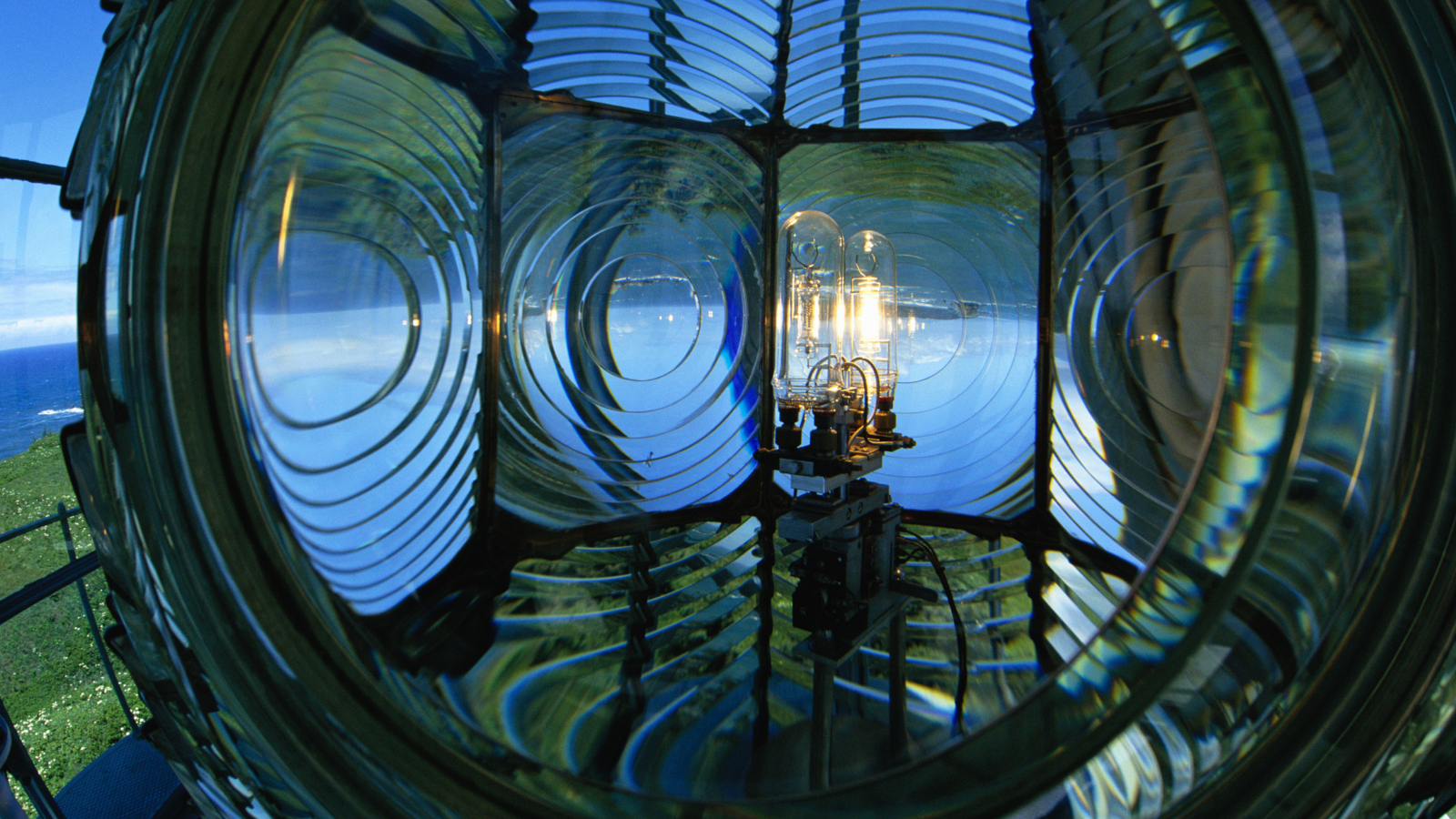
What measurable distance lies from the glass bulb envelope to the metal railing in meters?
0.21

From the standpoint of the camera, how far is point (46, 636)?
2.53 ft

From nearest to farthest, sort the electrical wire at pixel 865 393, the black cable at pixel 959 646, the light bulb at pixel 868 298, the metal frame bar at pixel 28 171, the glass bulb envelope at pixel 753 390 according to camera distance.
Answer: the glass bulb envelope at pixel 753 390
the metal frame bar at pixel 28 171
the black cable at pixel 959 646
the electrical wire at pixel 865 393
the light bulb at pixel 868 298

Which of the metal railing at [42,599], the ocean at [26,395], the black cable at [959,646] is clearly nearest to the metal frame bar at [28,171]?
the ocean at [26,395]

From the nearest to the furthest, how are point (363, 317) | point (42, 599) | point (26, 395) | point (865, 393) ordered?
point (26, 395) < point (42, 599) < point (363, 317) < point (865, 393)

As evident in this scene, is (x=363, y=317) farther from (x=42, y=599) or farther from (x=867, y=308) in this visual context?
(x=867, y=308)

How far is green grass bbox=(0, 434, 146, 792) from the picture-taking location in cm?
69

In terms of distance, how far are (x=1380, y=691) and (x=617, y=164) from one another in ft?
5.03

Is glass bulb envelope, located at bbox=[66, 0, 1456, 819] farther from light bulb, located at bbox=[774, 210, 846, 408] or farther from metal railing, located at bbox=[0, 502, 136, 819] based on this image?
metal railing, located at bbox=[0, 502, 136, 819]

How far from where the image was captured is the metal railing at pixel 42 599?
1.89 feet

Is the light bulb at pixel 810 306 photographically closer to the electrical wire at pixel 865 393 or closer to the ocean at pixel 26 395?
the electrical wire at pixel 865 393

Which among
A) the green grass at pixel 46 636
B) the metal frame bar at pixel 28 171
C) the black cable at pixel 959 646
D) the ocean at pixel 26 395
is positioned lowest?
the black cable at pixel 959 646

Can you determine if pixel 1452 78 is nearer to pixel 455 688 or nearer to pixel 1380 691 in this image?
pixel 1380 691

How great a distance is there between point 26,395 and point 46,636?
321 mm

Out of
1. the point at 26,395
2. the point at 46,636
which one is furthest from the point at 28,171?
the point at 46,636
